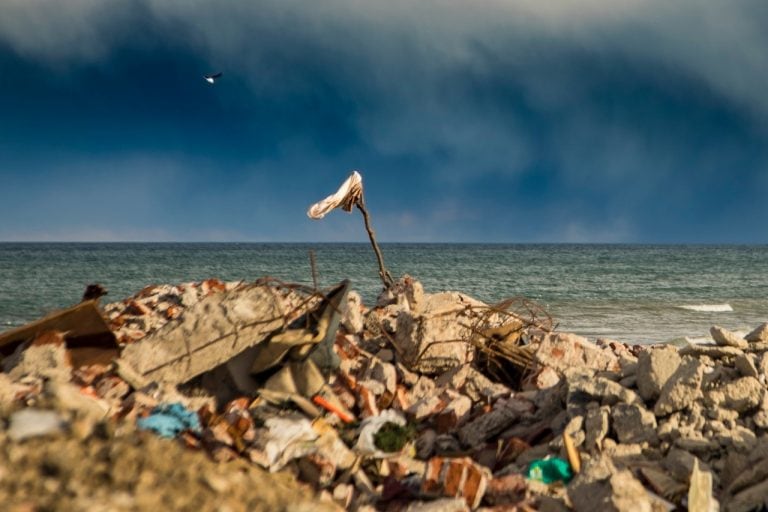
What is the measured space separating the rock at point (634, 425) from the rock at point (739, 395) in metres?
0.51

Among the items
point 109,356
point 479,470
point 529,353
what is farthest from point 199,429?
point 529,353

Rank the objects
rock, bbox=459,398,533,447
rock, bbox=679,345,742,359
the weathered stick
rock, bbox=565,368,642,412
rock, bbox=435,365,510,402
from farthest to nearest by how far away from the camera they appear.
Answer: the weathered stick
rock, bbox=435,365,510,402
rock, bbox=679,345,742,359
rock, bbox=459,398,533,447
rock, bbox=565,368,642,412

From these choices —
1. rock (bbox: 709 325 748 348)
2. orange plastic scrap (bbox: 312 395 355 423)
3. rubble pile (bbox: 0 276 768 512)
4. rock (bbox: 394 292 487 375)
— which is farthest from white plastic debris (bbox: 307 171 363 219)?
rock (bbox: 709 325 748 348)

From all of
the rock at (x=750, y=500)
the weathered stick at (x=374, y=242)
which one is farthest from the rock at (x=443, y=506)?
the weathered stick at (x=374, y=242)

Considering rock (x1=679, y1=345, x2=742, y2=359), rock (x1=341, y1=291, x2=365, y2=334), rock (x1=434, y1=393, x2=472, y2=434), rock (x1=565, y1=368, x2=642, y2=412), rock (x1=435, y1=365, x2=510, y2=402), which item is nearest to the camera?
rock (x1=565, y1=368, x2=642, y2=412)

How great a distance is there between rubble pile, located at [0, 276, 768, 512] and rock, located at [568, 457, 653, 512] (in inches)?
0.4

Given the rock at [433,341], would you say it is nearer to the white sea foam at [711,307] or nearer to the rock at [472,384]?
the rock at [472,384]

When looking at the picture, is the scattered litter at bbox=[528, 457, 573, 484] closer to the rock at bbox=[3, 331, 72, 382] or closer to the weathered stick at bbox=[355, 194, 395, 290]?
the rock at bbox=[3, 331, 72, 382]

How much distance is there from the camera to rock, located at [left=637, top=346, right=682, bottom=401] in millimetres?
4996

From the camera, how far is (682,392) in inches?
187

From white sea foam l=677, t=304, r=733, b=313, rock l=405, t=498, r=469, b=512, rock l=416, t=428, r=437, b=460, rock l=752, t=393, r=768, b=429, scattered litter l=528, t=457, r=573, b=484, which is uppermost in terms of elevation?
rock l=752, t=393, r=768, b=429

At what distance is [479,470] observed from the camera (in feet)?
13.4

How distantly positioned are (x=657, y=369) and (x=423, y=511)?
7.15ft

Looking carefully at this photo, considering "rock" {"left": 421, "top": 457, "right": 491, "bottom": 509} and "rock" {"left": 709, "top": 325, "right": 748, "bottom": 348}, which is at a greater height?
"rock" {"left": 709, "top": 325, "right": 748, "bottom": 348}
